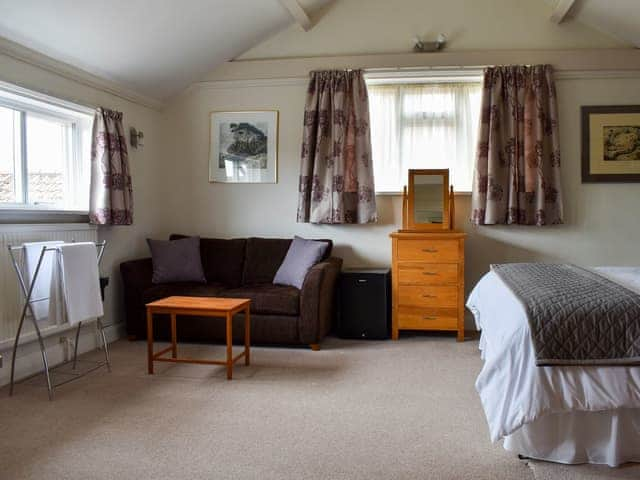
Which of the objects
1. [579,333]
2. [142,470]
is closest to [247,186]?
[142,470]

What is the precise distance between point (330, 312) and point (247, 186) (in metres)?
1.52

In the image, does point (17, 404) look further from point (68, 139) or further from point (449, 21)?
point (449, 21)

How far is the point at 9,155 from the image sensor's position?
139 inches

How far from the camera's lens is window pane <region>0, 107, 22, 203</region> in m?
3.48

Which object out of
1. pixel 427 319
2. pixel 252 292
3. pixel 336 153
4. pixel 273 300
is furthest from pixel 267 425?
pixel 336 153

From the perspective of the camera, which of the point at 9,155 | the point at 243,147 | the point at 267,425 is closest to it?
the point at 267,425

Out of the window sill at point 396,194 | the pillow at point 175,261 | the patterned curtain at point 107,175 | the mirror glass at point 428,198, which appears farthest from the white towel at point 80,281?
the mirror glass at point 428,198

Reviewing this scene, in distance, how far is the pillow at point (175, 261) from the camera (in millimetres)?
4535

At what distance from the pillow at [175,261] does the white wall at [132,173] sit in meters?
0.27

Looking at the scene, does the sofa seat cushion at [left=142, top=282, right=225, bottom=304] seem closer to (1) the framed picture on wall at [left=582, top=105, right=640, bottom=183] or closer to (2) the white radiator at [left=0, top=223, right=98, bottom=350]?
(2) the white radiator at [left=0, top=223, right=98, bottom=350]

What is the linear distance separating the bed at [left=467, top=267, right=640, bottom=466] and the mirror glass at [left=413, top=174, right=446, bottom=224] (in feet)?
7.50

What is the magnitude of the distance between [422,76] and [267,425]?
3422 mm

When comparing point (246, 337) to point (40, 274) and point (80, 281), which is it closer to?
point (80, 281)

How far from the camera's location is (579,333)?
2041 millimetres
